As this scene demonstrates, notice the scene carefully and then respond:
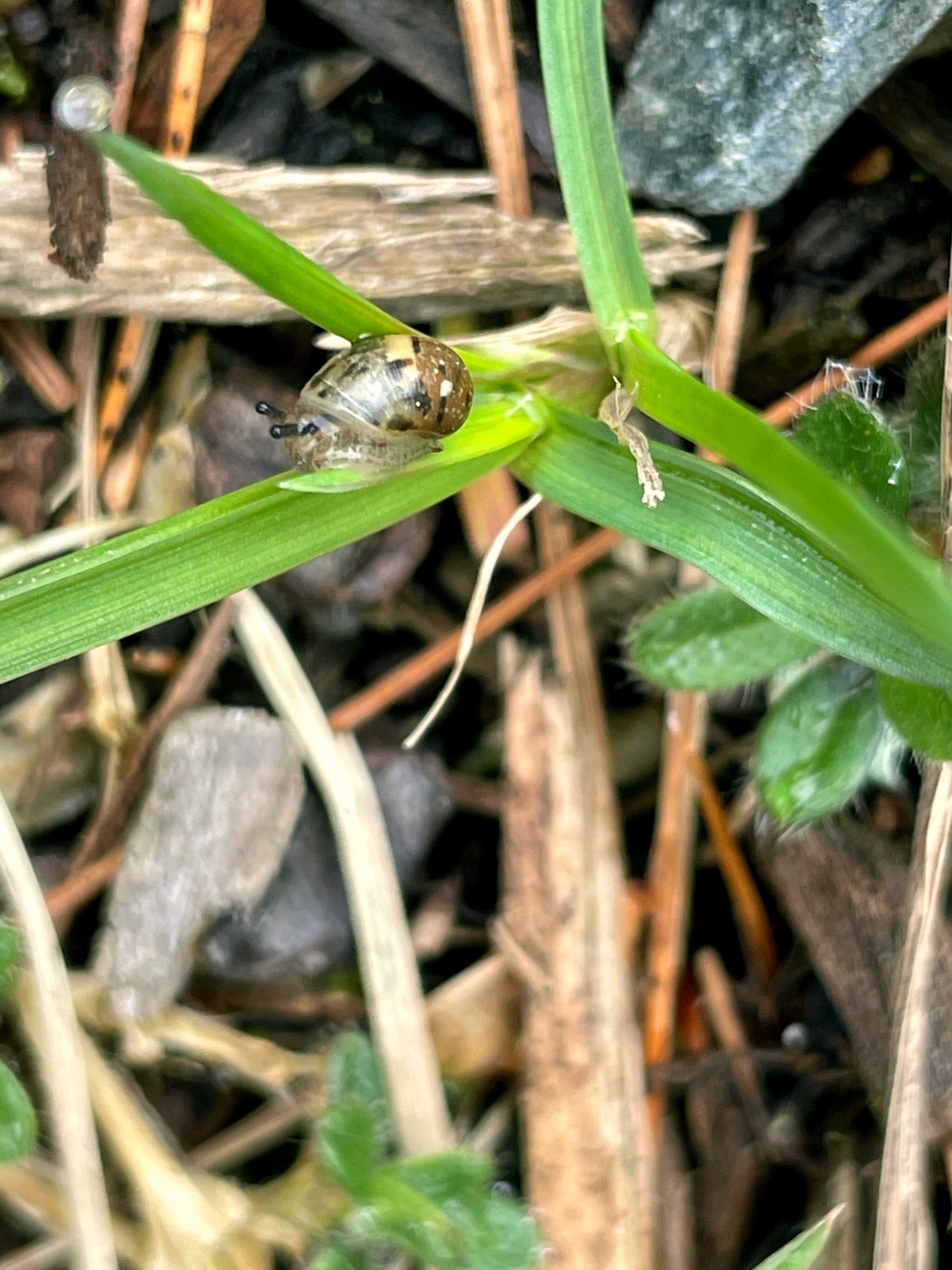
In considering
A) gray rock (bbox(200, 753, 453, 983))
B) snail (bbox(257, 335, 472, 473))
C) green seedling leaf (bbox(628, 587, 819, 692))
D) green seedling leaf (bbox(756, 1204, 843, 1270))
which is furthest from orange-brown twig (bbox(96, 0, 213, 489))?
green seedling leaf (bbox(756, 1204, 843, 1270))

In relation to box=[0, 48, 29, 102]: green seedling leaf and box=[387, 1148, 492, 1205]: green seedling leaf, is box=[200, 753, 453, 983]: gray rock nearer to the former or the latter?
box=[387, 1148, 492, 1205]: green seedling leaf

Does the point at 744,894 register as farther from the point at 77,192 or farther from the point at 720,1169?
the point at 77,192

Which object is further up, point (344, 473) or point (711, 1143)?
point (344, 473)

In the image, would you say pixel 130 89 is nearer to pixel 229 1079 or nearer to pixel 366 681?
pixel 366 681

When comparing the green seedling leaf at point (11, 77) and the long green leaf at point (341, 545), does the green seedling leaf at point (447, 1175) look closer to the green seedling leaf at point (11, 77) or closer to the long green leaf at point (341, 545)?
the long green leaf at point (341, 545)

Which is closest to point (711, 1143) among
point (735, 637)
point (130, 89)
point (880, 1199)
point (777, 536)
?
point (880, 1199)

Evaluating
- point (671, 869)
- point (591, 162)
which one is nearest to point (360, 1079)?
point (671, 869)

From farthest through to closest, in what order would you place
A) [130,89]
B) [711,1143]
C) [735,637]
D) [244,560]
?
[711,1143], [130,89], [735,637], [244,560]

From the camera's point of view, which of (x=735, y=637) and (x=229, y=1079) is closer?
(x=735, y=637)
